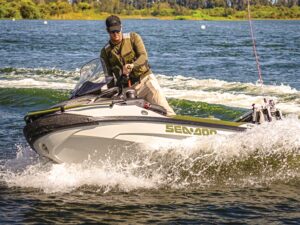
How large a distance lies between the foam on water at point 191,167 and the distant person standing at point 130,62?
0.78 metres

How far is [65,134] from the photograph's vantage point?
8914 mm

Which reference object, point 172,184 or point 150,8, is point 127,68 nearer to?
point 172,184

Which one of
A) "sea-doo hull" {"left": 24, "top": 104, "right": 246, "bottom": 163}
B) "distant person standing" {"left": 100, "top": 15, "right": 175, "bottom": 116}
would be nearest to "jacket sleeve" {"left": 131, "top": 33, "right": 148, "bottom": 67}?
"distant person standing" {"left": 100, "top": 15, "right": 175, "bottom": 116}

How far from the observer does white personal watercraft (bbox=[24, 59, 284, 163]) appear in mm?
8898

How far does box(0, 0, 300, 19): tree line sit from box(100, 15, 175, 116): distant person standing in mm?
112417

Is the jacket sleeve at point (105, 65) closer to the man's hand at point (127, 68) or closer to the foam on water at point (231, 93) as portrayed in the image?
the man's hand at point (127, 68)

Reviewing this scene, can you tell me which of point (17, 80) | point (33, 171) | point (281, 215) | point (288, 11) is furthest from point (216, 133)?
point (288, 11)

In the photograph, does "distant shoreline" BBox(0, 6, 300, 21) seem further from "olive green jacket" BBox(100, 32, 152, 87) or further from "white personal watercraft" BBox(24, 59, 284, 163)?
"white personal watercraft" BBox(24, 59, 284, 163)

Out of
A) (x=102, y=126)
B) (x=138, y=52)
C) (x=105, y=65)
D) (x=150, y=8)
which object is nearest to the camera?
(x=102, y=126)

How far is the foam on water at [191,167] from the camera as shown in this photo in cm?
941

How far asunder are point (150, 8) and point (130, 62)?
622ft

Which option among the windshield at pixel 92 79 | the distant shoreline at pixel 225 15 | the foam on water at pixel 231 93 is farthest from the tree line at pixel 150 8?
the windshield at pixel 92 79

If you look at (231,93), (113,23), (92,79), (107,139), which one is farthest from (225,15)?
(107,139)

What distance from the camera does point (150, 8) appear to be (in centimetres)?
19662
